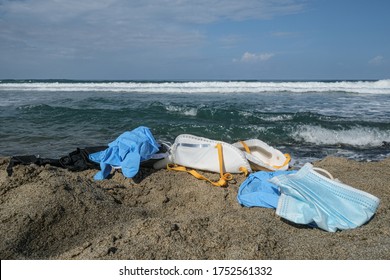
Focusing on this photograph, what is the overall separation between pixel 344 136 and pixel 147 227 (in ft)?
23.9

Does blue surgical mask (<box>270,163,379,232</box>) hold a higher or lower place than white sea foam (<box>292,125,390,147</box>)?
higher

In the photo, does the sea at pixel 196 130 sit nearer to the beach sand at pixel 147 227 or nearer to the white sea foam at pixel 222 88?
the beach sand at pixel 147 227

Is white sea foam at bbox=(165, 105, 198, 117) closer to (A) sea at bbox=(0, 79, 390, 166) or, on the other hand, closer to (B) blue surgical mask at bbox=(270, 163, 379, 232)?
(A) sea at bbox=(0, 79, 390, 166)

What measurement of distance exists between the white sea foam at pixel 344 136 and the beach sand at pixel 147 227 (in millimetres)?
4506

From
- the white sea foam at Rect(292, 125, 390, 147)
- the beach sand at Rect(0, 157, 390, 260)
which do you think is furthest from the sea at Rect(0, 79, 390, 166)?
the beach sand at Rect(0, 157, 390, 260)

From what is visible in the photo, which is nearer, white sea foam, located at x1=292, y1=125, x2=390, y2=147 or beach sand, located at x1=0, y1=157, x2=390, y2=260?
beach sand, located at x1=0, y1=157, x2=390, y2=260

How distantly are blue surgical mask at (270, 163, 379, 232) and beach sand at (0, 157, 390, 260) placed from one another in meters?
A: 0.10

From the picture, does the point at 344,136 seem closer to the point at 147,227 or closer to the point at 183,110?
the point at 183,110

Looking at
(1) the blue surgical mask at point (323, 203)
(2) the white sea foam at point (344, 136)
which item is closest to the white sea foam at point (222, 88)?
(2) the white sea foam at point (344, 136)

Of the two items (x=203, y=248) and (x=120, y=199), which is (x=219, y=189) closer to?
(x=120, y=199)

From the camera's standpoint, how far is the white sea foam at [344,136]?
8312 millimetres

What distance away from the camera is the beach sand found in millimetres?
2410

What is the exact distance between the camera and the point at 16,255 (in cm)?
246
